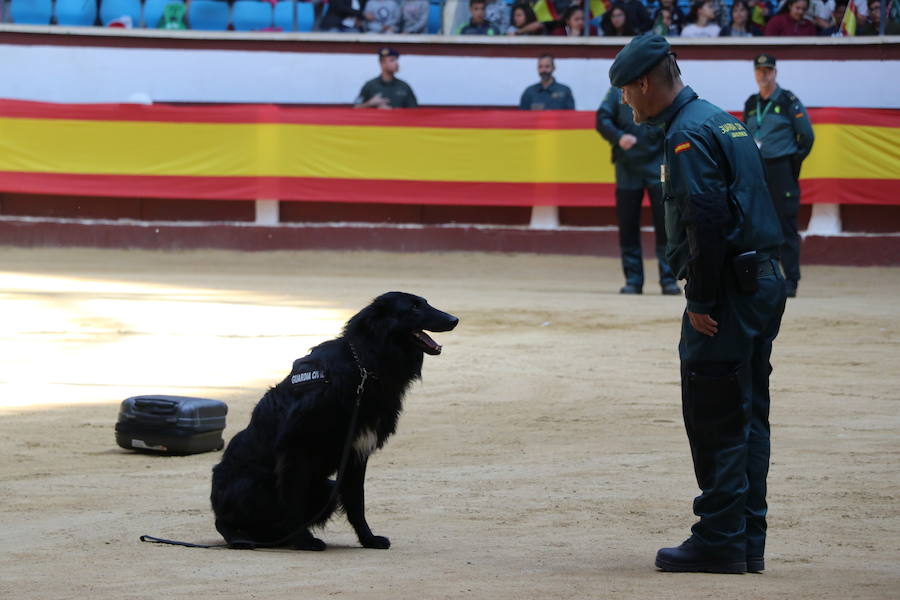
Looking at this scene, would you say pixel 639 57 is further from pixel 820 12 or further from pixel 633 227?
pixel 820 12

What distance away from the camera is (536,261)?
61.9 feet

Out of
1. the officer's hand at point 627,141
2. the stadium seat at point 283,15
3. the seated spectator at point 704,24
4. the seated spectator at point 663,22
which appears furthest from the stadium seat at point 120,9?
the officer's hand at point 627,141

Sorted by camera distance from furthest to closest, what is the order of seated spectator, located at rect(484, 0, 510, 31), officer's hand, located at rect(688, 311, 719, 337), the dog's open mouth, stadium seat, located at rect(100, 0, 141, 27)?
stadium seat, located at rect(100, 0, 141, 27), seated spectator, located at rect(484, 0, 510, 31), the dog's open mouth, officer's hand, located at rect(688, 311, 719, 337)

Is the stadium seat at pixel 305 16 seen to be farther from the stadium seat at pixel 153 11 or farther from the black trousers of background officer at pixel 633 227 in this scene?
the black trousers of background officer at pixel 633 227

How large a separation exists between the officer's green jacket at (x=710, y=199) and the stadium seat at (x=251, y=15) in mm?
17212

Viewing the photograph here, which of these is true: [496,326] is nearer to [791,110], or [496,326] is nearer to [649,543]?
[791,110]

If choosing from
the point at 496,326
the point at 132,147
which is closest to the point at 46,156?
the point at 132,147

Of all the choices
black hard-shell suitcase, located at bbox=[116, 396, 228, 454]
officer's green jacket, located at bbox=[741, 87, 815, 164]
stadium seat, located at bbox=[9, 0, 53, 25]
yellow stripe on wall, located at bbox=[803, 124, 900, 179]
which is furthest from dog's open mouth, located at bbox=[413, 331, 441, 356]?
stadium seat, located at bbox=[9, 0, 53, 25]

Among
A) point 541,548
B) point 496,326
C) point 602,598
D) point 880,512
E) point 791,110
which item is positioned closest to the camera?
point 602,598

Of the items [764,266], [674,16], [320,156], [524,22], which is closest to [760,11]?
[674,16]

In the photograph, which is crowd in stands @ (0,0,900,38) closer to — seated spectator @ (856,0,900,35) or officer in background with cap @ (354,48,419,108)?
seated spectator @ (856,0,900,35)

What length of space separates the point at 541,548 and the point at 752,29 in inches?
645

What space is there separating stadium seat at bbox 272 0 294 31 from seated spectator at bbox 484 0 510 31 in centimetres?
298

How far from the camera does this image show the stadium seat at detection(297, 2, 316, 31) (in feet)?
70.6
